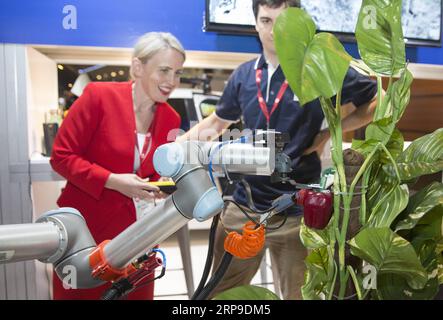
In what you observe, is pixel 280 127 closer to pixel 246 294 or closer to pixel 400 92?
pixel 400 92

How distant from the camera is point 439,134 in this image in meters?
0.81

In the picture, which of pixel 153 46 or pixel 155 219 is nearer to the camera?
pixel 155 219

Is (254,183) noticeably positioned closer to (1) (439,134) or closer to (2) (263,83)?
(2) (263,83)

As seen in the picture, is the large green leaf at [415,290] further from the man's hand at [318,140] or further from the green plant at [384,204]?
the man's hand at [318,140]

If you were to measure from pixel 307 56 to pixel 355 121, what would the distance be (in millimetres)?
965

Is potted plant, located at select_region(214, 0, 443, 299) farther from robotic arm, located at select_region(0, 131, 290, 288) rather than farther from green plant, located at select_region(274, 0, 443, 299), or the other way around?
robotic arm, located at select_region(0, 131, 290, 288)

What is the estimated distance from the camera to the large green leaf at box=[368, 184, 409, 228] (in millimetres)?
794

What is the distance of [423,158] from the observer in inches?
32.1

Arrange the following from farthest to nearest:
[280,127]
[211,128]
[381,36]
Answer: [211,128] < [280,127] < [381,36]

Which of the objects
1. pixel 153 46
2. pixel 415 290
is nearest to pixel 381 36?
pixel 415 290

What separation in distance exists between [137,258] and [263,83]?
0.99 meters

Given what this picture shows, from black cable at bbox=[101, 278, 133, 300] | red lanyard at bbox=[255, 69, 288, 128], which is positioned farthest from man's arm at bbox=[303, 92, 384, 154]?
black cable at bbox=[101, 278, 133, 300]

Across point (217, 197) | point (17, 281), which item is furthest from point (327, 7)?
point (17, 281)
